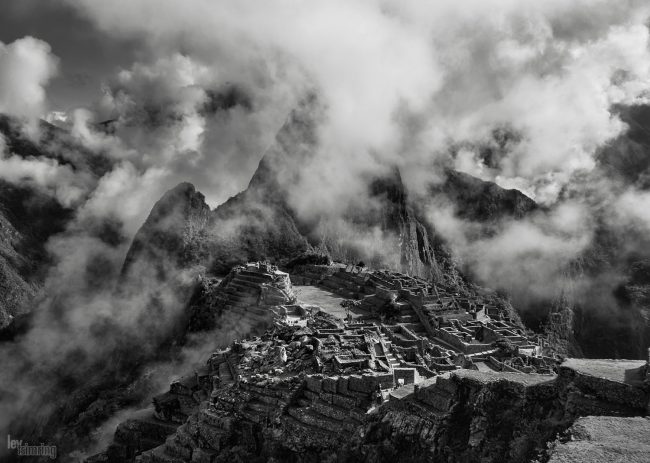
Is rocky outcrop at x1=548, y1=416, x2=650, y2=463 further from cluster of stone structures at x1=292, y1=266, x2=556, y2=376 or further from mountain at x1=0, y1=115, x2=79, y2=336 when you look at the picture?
mountain at x1=0, y1=115, x2=79, y2=336

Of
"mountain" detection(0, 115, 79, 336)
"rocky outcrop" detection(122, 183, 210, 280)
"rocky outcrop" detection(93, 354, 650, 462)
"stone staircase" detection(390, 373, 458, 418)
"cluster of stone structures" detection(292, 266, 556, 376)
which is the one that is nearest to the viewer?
"rocky outcrop" detection(93, 354, 650, 462)

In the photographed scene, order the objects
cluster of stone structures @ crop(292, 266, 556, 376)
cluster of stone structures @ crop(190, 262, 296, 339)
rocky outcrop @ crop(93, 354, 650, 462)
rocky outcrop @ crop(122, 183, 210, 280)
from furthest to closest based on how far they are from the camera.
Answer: rocky outcrop @ crop(122, 183, 210, 280), cluster of stone structures @ crop(190, 262, 296, 339), cluster of stone structures @ crop(292, 266, 556, 376), rocky outcrop @ crop(93, 354, 650, 462)

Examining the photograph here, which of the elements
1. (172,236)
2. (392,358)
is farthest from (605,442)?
(172,236)

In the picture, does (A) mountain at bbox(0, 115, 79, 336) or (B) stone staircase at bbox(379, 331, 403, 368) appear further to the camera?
(A) mountain at bbox(0, 115, 79, 336)

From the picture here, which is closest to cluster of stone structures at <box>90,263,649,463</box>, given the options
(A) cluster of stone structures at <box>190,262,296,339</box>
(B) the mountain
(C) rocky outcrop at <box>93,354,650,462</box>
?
(C) rocky outcrop at <box>93,354,650,462</box>

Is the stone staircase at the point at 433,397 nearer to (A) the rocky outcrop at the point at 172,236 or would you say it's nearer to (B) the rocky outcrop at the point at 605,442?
(B) the rocky outcrop at the point at 605,442

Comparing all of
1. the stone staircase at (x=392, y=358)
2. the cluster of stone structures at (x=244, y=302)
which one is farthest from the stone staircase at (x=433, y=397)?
the cluster of stone structures at (x=244, y=302)

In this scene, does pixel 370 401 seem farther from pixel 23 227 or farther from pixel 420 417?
pixel 23 227

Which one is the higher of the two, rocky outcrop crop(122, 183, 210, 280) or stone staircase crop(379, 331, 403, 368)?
rocky outcrop crop(122, 183, 210, 280)

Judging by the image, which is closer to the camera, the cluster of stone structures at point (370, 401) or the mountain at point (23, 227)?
the cluster of stone structures at point (370, 401)
